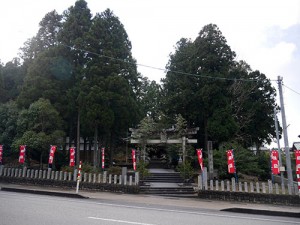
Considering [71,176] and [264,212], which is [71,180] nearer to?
[71,176]

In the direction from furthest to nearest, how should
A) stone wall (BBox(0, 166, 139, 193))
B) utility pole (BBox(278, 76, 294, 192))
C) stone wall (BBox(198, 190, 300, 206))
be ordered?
stone wall (BBox(0, 166, 139, 193)), utility pole (BBox(278, 76, 294, 192)), stone wall (BBox(198, 190, 300, 206))

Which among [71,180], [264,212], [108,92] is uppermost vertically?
[108,92]

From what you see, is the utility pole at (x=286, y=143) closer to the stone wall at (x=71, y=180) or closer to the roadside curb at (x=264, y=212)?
the roadside curb at (x=264, y=212)

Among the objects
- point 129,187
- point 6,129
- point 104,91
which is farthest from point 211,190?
point 6,129

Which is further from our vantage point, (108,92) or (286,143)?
(108,92)

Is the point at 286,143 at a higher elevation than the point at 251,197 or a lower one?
higher

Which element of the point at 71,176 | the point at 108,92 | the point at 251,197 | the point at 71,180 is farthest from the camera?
the point at 108,92

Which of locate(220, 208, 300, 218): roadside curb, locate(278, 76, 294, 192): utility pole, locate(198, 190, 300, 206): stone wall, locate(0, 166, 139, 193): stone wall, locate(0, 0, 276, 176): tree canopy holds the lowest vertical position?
locate(220, 208, 300, 218): roadside curb

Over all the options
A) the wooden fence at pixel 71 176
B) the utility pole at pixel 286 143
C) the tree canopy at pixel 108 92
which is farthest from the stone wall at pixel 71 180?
the utility pole at pixel 286 143

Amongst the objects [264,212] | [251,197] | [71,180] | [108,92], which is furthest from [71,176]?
[264,212]

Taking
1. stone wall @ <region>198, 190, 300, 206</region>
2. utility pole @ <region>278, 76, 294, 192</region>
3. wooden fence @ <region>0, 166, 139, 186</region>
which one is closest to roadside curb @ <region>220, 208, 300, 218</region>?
stone wall @ <region>198, 190, 300, 206</region>

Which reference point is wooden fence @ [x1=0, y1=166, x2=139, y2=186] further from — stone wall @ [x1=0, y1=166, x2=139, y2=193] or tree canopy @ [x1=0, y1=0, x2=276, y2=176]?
tree canopy @ [x1=0, y1=0, x2=276, y2=176]

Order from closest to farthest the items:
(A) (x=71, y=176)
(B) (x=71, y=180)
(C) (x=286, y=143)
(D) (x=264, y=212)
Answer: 1. (D) (x=264, y=212)
2. (C) (x=286, y=143)
3. (B) (x=71, y=180)
4. (A) (x=71, y=176)

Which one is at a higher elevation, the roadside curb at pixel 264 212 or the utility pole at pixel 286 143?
the utility pole at pixel 286 143
